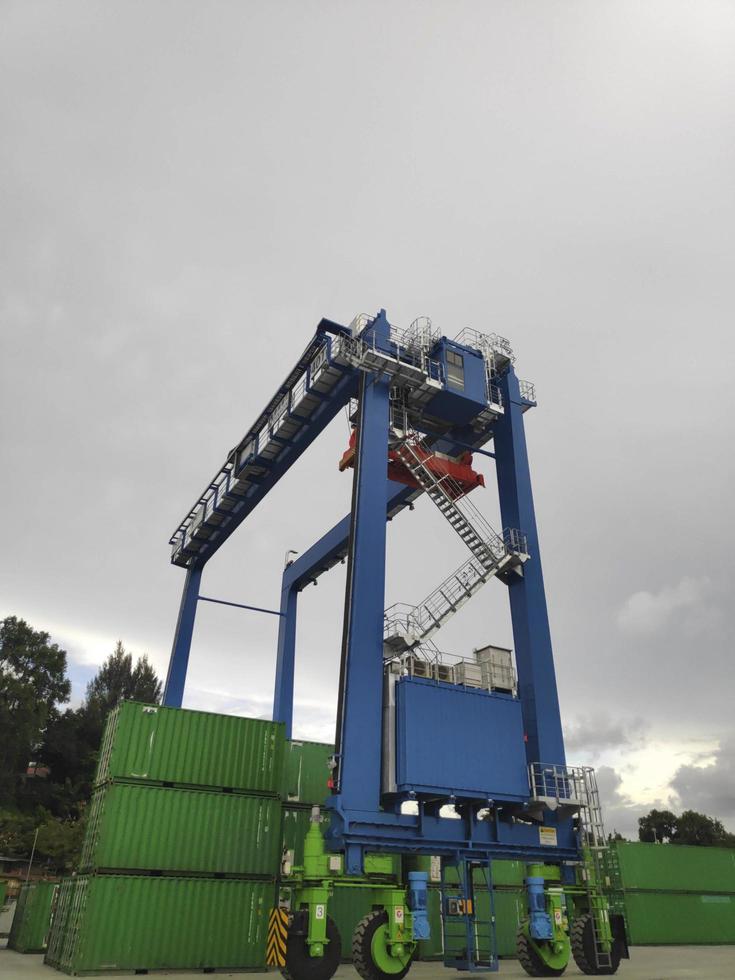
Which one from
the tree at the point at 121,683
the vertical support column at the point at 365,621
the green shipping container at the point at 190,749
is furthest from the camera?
the tree at the point at 121,683

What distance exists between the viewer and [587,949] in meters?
15.5

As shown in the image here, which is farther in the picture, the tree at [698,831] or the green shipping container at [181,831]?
the tree at [698,831]

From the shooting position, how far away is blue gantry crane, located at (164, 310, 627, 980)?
13898 mm

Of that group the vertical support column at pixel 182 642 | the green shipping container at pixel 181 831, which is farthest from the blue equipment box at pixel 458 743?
the vertical support column at pixel 182 642

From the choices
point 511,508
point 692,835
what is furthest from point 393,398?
point 692,835

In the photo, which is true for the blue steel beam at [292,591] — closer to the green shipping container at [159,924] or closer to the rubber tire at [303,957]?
the green shipping container at [159,924]

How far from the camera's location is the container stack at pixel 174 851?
1447 cm

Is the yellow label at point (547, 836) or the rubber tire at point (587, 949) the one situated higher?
the yellow label at point (547, 836)

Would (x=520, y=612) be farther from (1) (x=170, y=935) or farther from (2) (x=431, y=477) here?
(1) (x=170, y=935)

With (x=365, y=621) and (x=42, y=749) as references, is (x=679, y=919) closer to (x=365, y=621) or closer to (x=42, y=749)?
(x=365, y=621)

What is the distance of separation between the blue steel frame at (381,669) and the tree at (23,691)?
39345 millimetres

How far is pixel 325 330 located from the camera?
68.0 ft

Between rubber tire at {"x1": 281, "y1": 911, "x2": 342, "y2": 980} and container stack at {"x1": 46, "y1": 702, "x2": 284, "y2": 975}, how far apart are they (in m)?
3.32

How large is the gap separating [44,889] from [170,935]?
7.01m
